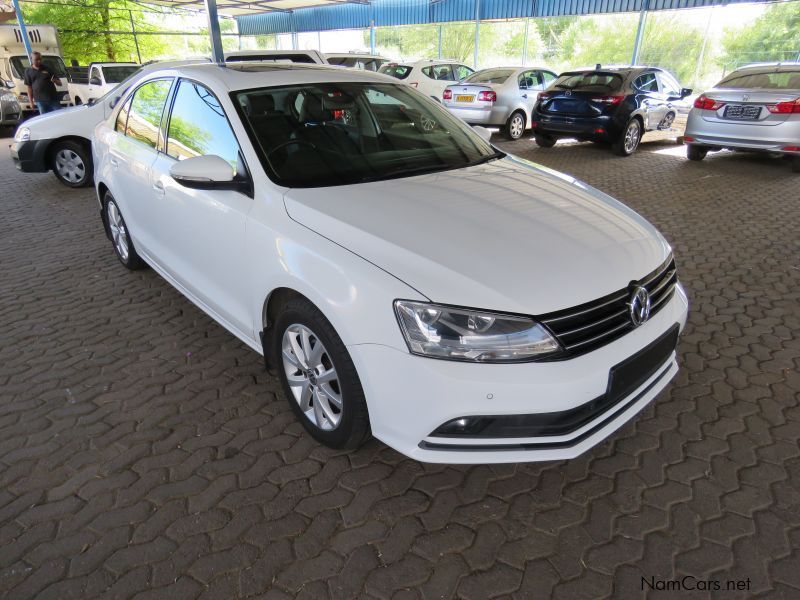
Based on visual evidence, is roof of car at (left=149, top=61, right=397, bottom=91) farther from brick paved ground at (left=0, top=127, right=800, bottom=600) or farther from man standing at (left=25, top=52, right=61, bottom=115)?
man standing at (left=25, top=52, right=61, bottom=115)

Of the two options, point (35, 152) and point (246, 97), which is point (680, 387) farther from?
point (35, 152)

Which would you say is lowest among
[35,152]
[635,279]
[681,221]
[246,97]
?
[681,221]

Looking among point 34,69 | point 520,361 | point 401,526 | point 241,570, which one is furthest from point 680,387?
point 34,69

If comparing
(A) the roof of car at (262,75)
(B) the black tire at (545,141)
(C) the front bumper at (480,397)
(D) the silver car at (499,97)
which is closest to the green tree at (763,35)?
(D) the silver car at (499,97)

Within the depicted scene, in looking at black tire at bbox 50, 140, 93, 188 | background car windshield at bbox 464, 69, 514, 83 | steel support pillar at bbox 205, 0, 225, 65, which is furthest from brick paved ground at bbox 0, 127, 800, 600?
background car windshield at bbox 464, 69, 514, 83

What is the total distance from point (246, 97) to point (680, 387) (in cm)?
291

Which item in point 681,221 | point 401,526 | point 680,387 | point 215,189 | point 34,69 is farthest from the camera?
point 34,69

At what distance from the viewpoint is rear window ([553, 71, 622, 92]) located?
954 centimetres

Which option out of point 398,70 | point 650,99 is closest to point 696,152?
point 650,99

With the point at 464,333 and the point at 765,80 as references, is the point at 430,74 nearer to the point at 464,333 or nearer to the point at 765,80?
the point at 765,80

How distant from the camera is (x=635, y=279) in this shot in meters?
2.15

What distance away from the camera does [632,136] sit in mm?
10016

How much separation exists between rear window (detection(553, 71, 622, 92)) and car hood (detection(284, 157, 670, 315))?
26.1 feet

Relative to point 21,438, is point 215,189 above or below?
above
